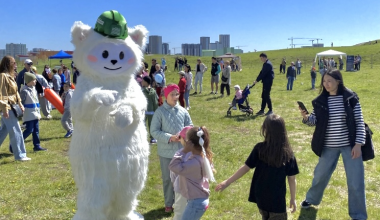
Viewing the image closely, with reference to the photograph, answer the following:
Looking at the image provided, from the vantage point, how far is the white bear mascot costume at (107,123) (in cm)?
340

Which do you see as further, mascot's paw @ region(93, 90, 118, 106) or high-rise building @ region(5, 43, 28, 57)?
high-rise building @ region(5, 43, 28, 57)

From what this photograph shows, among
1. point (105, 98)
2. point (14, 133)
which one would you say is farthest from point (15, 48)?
point (105, 98)

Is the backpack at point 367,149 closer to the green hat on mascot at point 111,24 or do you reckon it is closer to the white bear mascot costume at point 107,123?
the white bear mascot costume at point 107,123

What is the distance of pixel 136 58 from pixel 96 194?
1.43 m

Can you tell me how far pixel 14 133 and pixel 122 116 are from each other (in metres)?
4.35

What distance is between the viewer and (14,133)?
22.1 ft

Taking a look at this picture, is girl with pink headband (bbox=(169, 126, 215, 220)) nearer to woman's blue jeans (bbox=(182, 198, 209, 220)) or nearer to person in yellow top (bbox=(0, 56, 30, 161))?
woman's blue jeans (bbox=(182, 198, 209, 220))

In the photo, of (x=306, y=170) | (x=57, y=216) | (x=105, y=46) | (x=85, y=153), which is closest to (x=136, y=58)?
(x=105, y=46)

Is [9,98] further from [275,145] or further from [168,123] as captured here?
[275,145]

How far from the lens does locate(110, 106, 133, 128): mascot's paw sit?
331 cm

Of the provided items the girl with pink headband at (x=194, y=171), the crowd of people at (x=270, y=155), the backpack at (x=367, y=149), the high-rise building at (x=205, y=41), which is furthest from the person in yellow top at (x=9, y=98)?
the high-rise building at (x=205, y=41)

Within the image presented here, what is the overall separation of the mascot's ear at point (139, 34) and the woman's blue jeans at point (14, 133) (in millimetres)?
3702

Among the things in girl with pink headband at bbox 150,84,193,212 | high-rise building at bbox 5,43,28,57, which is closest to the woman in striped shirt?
girl with pink headband at bbox 150,84,193,212

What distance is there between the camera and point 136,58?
379 centimetres
